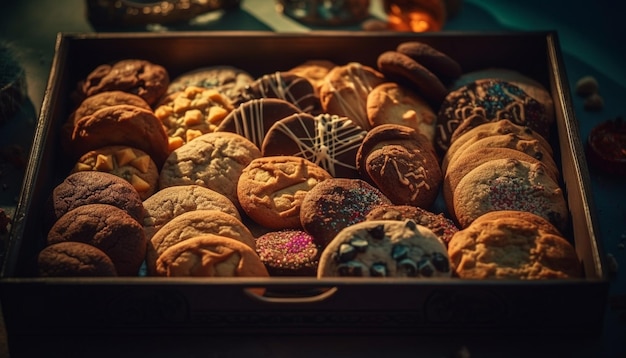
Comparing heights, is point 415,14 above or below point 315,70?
above

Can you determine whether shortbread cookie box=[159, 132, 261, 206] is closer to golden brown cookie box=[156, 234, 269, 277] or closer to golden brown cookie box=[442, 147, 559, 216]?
golden brown cookie box=[156, 234, 269, 277]

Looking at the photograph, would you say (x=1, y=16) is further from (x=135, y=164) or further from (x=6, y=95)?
(x=135, y=164)

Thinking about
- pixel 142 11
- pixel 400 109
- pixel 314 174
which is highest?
pixel 142 11

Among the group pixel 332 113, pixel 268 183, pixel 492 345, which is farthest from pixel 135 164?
pixel 492 345

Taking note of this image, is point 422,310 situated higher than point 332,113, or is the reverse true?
point 332,113

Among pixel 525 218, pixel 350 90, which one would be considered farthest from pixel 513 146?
pixel 350 90

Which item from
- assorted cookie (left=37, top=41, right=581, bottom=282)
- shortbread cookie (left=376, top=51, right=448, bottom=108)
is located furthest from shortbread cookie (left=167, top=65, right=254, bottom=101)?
shortbread cookie (left=376, top=51, right=448, bottom=108)

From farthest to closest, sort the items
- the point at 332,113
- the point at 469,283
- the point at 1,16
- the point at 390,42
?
the point at 1,16, the point at 390,42, the point at 332,113, the point at 469,283

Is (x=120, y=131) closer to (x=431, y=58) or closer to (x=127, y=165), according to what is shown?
(x=127, y=165)
